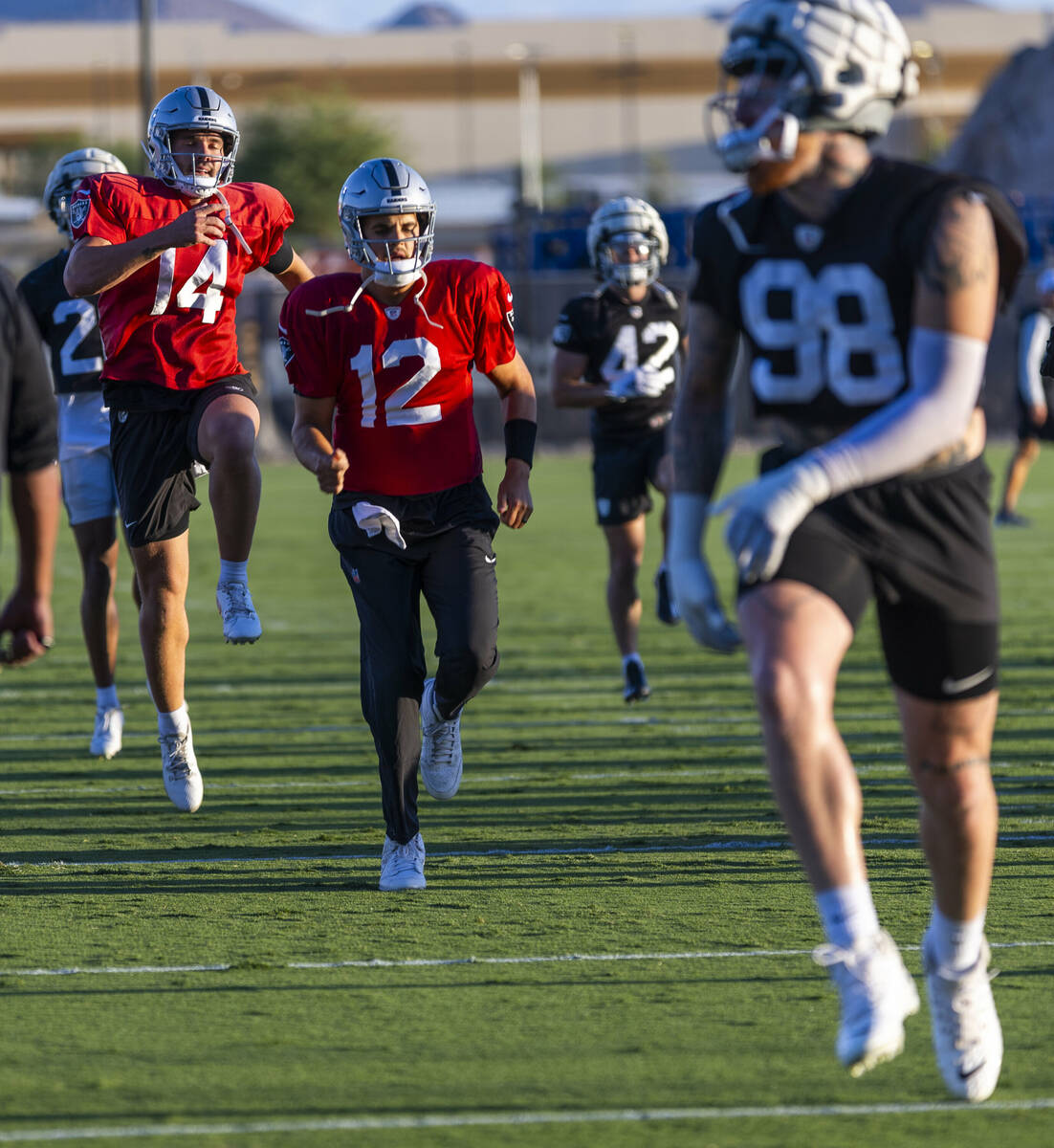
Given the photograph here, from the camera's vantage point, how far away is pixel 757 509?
142 inches

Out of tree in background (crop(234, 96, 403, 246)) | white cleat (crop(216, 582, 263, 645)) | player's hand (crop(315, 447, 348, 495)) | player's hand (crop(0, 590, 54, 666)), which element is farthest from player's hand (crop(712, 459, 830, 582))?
tree in background (crop(234, 96, 403, 246))

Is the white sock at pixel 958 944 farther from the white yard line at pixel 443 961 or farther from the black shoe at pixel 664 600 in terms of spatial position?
the black shoe at pixel 664 600

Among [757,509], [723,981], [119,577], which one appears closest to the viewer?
[757,509]

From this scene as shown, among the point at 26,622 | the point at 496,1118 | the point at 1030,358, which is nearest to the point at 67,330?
the point at 26,622

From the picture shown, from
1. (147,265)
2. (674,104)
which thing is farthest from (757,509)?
(674,104)

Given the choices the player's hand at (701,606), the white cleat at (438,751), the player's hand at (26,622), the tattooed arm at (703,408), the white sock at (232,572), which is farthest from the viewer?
the white sock at (232,572)

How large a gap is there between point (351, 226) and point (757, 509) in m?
2.56

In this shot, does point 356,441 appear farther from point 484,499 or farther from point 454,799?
point 454,799

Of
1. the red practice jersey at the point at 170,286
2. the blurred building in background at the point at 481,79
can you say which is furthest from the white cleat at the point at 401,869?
the blurred building in background at the point at 481,79

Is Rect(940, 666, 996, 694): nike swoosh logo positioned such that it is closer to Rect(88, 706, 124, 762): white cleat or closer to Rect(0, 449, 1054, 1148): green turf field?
Rect(0, 449, 1054, 1148): green turf field

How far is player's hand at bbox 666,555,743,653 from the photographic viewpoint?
153 inches

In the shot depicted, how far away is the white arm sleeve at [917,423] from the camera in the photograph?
3611 millimetres

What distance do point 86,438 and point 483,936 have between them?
12.2 ft

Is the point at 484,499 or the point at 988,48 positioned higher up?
the point at 484,499
